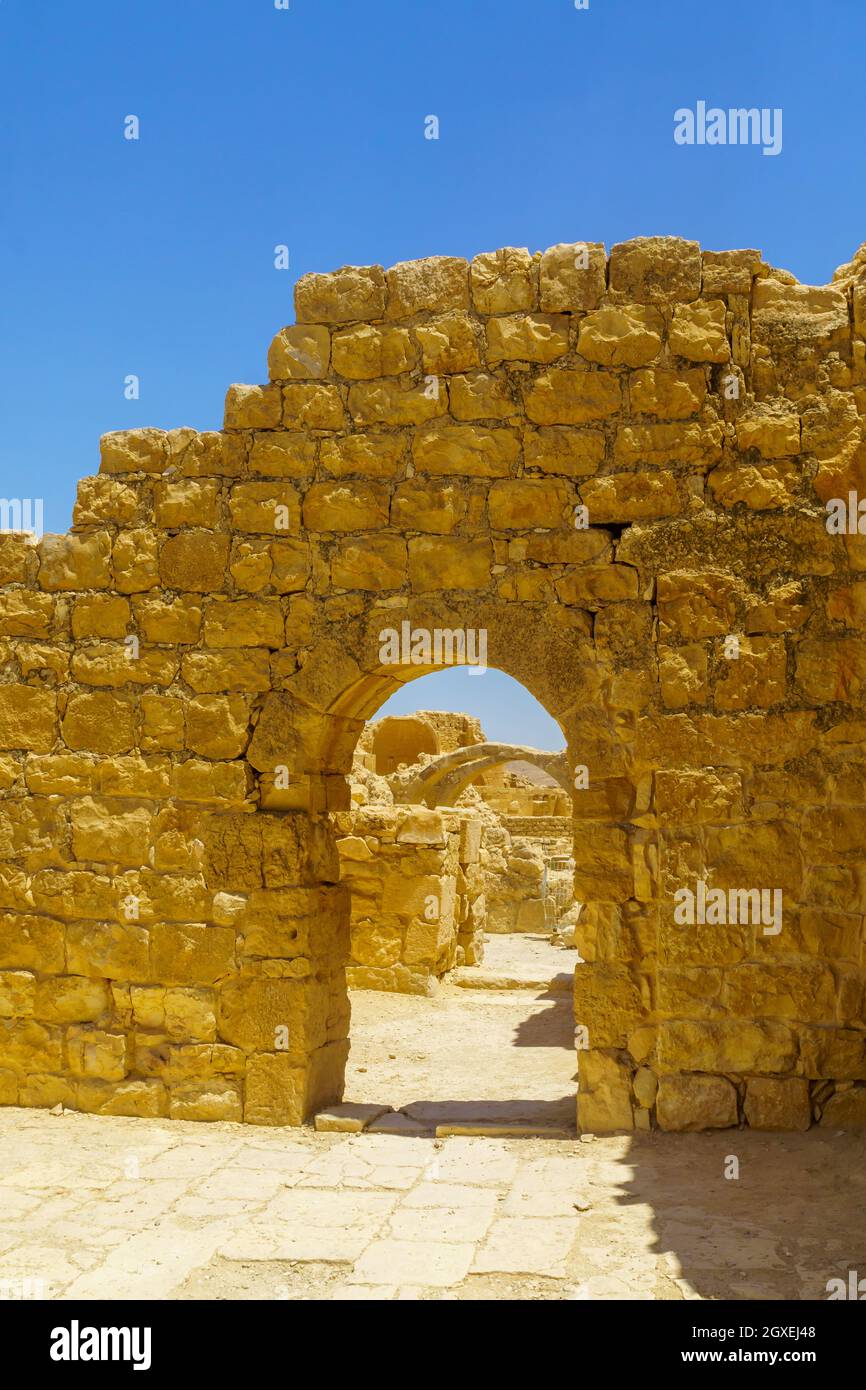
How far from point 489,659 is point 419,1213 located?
252cm

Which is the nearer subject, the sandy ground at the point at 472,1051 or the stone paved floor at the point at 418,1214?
the stone paved floor at the point at 418,1214

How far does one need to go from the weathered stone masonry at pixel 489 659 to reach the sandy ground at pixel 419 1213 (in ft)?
1.14

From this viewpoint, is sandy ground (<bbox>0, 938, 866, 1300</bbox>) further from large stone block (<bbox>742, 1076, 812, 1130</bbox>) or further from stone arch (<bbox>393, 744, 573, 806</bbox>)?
stone arch (<bbox>393, 744, 573, 806</bbox>)

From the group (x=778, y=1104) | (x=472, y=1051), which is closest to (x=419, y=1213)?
(x=778, y=1104)

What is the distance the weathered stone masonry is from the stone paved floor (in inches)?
14.9

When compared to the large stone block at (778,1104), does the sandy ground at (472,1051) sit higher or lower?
lower

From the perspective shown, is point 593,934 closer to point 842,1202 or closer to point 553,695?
point 553,695

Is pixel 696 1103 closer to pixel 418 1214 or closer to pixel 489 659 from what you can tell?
pixel 418 1214

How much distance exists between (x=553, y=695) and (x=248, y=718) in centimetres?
159

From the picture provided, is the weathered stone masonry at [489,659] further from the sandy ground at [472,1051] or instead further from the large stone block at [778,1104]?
the sandy ground at [472,1051]

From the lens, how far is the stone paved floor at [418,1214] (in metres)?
3.73

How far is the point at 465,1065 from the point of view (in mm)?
7812

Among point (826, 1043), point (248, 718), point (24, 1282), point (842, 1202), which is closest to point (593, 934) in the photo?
point (826, 1043)

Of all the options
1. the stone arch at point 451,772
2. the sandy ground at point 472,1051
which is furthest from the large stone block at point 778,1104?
the stone arch at point 451,772
